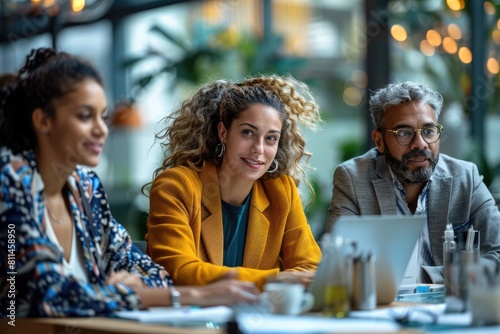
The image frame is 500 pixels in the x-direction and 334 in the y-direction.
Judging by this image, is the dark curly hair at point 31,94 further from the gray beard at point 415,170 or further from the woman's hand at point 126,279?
the gray beard at point 415,170

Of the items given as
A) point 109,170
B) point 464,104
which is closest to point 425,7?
point 464,104

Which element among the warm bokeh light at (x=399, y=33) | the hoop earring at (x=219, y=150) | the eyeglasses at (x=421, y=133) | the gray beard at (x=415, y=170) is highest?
the warm bokeh light at (x=399, y=33)

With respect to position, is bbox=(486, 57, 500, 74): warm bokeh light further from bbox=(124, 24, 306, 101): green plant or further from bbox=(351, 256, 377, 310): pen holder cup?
bbox=(351, 256, 377, 310): pen holder cup

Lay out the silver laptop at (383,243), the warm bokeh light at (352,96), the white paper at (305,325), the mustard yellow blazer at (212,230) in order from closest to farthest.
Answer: the white paper at (305,325) < the silver laptop at (383,243) < the mustard yellow blazer at (212,230) < the warm bokeh light at (352,96)

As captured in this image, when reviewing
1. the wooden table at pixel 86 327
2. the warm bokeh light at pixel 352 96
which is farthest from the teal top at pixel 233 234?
the warm bokeh light at pixel 352 96

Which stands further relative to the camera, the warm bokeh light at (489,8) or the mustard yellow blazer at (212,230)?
the warm bokeh light at (489,8)

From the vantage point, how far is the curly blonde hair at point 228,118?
127 inches

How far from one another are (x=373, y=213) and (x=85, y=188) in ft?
4.23

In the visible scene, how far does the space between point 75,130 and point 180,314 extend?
0.58m

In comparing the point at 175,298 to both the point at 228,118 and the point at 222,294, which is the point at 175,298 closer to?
the point at 222,294

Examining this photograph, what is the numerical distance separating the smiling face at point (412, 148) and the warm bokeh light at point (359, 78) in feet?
10.6

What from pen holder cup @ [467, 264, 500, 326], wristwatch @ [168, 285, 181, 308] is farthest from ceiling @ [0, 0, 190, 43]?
pen holder cup @ [467, 264, 500, 326]

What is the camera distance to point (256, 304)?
2.32 metres

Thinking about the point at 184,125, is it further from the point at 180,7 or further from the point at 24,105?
the point at 180,7
